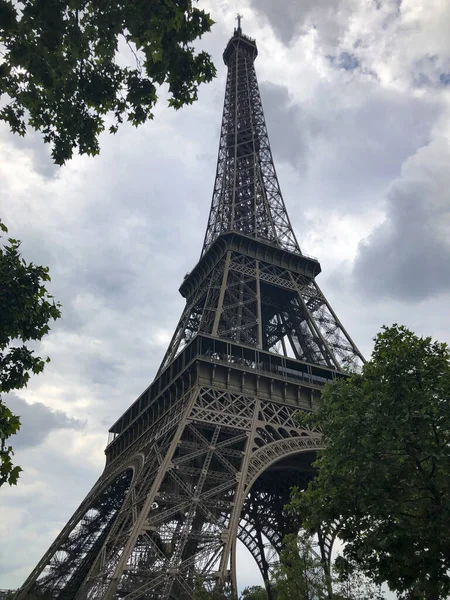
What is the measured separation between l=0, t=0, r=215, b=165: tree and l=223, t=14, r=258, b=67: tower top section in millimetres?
66602

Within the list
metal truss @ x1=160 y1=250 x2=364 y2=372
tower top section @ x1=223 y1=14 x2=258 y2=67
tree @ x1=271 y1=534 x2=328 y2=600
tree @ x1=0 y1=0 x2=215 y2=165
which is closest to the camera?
tree @ x1=0 y1=0 x2=215 y2=165

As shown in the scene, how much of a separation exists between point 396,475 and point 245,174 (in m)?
45.6

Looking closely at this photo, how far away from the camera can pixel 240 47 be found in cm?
7244

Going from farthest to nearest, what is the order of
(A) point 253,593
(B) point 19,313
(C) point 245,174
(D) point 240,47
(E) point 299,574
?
(D) point 240,47, (C) point 245,174, (A) point 253,593, (E) point 299,574, (B) point 19,313

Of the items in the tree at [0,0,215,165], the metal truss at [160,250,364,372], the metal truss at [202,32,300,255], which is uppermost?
the metal truss at [202,32,300,255]

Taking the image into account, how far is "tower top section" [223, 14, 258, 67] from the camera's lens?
2847 inches

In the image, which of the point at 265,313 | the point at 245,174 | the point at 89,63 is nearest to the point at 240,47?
the point at 245,174

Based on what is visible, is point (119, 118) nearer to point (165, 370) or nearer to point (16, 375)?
point (16, 375)

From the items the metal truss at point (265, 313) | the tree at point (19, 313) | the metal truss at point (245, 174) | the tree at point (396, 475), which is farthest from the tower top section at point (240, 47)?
the tree at point (19, 313)

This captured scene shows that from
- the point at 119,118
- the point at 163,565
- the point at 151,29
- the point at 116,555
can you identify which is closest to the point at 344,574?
the point at 163,565

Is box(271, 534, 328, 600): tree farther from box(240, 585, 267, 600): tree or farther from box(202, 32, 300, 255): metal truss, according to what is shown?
box(202, 32, 300, 255): metal truss

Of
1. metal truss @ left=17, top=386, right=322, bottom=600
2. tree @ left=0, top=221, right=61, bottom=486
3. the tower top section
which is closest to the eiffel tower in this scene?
metal truss @ left=17, top=386, right=322, bottom=600

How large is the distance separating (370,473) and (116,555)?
13.7m

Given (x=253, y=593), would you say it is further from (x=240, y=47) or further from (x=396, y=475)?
(x=240, y=47)
